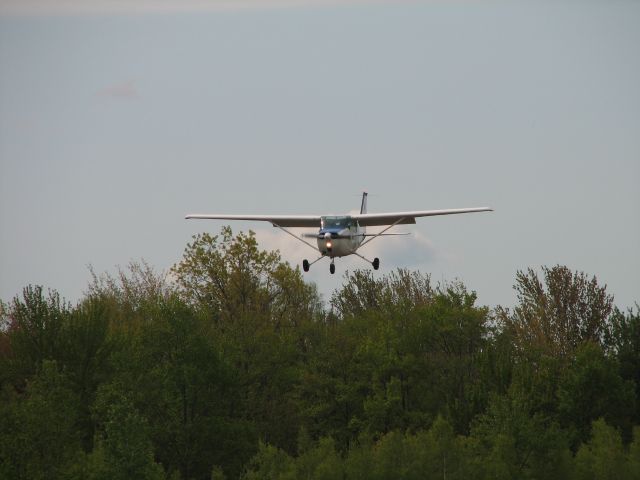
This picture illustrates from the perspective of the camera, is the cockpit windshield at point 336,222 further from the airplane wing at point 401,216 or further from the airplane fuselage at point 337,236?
the airplane wing at point 401,216

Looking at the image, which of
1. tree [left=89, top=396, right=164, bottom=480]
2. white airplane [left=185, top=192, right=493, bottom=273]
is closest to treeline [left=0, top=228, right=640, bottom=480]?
tree [left=89, top=396, right=164, bottom=480]

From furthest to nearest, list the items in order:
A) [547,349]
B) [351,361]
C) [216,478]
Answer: [547,349], [351,361], [216,478]

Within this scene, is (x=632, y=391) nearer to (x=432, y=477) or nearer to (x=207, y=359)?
(x=432, y=477)

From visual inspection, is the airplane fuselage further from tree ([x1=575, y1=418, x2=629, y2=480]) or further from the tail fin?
the tail fin

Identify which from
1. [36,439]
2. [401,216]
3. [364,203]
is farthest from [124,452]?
[364,203]

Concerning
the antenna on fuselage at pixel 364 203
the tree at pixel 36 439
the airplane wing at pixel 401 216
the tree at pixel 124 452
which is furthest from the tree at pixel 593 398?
the tree at pixel 36 439

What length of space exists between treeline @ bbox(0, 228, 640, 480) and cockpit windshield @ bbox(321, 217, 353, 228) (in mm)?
11979

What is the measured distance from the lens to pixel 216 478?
211ft

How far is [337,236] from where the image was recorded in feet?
195

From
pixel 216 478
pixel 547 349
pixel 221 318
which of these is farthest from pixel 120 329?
→ pixel 547 349

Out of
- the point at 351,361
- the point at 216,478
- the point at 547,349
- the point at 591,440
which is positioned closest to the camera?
the point at 216,478

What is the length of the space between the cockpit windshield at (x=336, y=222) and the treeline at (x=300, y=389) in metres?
12.0

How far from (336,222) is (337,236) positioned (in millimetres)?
1038

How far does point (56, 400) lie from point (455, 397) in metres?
23.3
